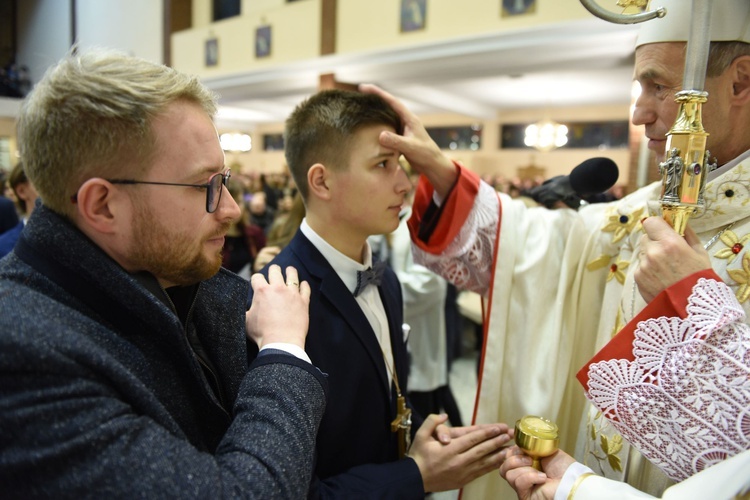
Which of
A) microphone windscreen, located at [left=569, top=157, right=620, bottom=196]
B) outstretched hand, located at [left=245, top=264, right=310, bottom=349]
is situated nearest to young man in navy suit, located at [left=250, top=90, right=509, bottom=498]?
outstretched hand, located at [left=245, top=264, right=310, bottom=349]

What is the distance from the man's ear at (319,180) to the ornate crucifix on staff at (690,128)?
0.86 m

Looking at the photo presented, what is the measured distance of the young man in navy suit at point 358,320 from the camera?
1355 millimetres

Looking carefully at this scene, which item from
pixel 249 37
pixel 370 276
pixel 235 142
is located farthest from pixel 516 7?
pixel 235 142

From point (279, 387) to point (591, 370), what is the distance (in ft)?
2.20

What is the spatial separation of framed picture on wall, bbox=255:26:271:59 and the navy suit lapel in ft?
28.8

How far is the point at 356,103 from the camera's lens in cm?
164

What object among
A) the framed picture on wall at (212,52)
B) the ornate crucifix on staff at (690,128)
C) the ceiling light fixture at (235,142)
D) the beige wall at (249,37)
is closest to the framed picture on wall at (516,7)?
the beige wall at (249,37)

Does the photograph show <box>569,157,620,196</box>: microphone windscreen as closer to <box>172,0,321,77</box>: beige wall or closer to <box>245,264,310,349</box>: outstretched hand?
<box>245,264,310,349</box>: outstretched hand

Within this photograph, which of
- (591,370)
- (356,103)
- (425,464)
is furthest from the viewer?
(356,103)

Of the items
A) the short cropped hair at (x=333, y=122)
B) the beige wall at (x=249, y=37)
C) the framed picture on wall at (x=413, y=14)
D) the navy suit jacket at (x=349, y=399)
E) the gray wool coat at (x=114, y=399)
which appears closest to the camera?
the gray wool coat at (x=114, y=399)

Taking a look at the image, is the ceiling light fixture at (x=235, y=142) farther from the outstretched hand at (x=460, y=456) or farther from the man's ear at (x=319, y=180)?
the outstretched hand at (x=460, y=456)

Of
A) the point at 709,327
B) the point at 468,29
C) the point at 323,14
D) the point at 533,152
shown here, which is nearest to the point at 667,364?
the point at 709,327

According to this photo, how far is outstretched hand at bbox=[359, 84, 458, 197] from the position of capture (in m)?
1.58

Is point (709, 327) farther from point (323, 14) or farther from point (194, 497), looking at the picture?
point (323, 14)
